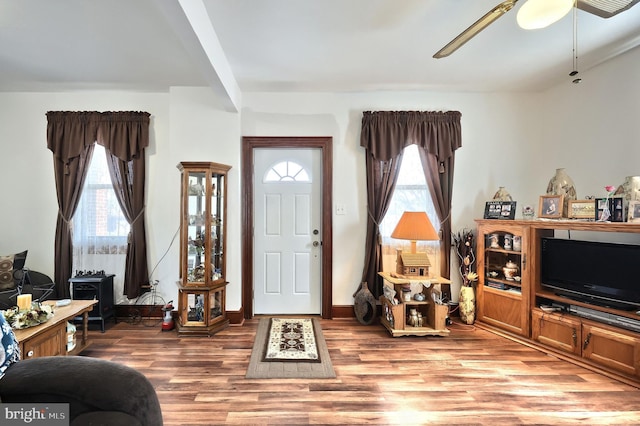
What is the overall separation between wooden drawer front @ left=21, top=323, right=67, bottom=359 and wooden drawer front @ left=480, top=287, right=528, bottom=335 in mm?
4031

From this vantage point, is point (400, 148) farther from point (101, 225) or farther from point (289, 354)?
point (101, 225)

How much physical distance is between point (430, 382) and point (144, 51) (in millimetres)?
3708

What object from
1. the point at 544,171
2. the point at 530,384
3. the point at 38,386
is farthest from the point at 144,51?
the point at 544,171

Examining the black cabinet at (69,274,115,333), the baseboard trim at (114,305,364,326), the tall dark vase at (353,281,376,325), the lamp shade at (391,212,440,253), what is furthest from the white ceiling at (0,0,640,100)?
the baseboard trim at (114,305,364,326)

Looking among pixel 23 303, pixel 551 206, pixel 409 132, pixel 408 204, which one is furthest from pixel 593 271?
pixel 23 303

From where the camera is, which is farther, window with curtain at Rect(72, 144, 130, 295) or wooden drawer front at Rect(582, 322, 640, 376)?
window with curtain at Rect(72, 144, 130, 295)

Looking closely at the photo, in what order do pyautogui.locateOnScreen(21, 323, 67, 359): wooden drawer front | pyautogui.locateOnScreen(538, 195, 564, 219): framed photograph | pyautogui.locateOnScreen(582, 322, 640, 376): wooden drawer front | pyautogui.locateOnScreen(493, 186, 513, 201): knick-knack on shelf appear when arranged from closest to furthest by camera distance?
pyautogui.locateOnScreen(21, 323, 67, 359): wooden drawer front → pyautogui.locateOnScreen(582, 322, 640, 376): wooden drawer front → pyautogui.locateOnScreen(538, 195, 564, 219): framed photograph → pyautogui.locateOnScreen(493, 186, 513, 201): knick-knack on shelf

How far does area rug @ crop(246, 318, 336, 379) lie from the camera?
2453 mm

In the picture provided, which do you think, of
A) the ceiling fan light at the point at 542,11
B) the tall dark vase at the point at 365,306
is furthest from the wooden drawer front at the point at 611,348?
the ceiling fan light at the point at 542,11

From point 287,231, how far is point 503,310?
255cm

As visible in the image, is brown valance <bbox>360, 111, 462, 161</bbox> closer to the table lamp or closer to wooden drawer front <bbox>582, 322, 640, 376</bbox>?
the table lamp

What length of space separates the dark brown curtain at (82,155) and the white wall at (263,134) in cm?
15

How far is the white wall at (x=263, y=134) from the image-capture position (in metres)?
3.59

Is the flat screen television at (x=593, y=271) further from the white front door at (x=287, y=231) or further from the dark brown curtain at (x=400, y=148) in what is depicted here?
the white front door at (x=287, y=231)
